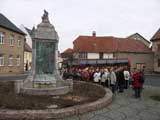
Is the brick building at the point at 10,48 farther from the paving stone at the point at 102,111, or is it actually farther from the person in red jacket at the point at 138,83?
the paving stone at the point at 102,111

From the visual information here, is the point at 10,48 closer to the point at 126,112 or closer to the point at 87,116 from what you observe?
the point at 126,112

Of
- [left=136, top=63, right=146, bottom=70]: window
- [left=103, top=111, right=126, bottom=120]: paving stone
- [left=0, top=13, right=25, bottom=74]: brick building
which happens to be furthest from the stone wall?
[left=136, top=63, right=146, bottom=70]: window

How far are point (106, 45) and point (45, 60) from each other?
46.6 metres

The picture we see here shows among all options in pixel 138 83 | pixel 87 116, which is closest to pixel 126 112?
pixel 87 116

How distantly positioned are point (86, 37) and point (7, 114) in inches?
2132

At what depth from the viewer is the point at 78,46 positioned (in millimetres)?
59219

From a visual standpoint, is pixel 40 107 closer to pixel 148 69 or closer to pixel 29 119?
pixel 29 119

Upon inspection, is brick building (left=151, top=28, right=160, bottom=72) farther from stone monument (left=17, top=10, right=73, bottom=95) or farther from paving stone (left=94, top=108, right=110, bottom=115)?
paving stone (left=94, top=108, right=110, bottom=115)

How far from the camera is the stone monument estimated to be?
39.2 ft

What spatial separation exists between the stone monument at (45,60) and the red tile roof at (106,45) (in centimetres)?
4431

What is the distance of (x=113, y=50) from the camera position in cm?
5631

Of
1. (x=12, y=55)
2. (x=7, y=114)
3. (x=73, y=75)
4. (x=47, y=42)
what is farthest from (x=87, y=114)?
(x=12, y=55)

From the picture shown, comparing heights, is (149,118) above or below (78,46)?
below

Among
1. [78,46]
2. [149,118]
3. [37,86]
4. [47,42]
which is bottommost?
[149,118]
